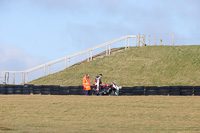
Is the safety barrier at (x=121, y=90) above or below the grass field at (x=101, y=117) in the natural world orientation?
above

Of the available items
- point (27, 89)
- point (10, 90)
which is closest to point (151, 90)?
point (27, 89)

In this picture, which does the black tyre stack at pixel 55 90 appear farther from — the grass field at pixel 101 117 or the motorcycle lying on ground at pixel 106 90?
the grass field at pixel 101 117

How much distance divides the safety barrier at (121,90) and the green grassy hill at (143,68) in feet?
42.7

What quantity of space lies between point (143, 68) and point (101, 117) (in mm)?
30407

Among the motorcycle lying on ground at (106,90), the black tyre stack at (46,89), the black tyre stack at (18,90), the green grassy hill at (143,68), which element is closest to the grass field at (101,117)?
the motorcycle lying on ground at (106,90)

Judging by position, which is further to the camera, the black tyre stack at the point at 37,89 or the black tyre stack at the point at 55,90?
the black tyre stack at the point at 37,89

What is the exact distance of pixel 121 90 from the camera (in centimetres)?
3023

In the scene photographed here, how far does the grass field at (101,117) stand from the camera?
14750mm

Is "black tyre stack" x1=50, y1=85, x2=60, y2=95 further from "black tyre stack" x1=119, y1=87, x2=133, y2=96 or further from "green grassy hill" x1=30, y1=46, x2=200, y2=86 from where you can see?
"green grassy hill" x1=30, y1=46, x2=200, y2=86

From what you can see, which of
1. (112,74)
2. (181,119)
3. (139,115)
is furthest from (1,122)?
(112,74)

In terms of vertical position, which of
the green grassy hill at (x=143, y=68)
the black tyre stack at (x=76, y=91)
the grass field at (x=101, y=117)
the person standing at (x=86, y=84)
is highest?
the green grassy hill at (x=143, y=68)

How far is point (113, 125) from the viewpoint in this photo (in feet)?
51.6

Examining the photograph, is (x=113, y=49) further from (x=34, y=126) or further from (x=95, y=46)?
(x=34, y=126)

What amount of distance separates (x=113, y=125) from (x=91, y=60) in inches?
1461
